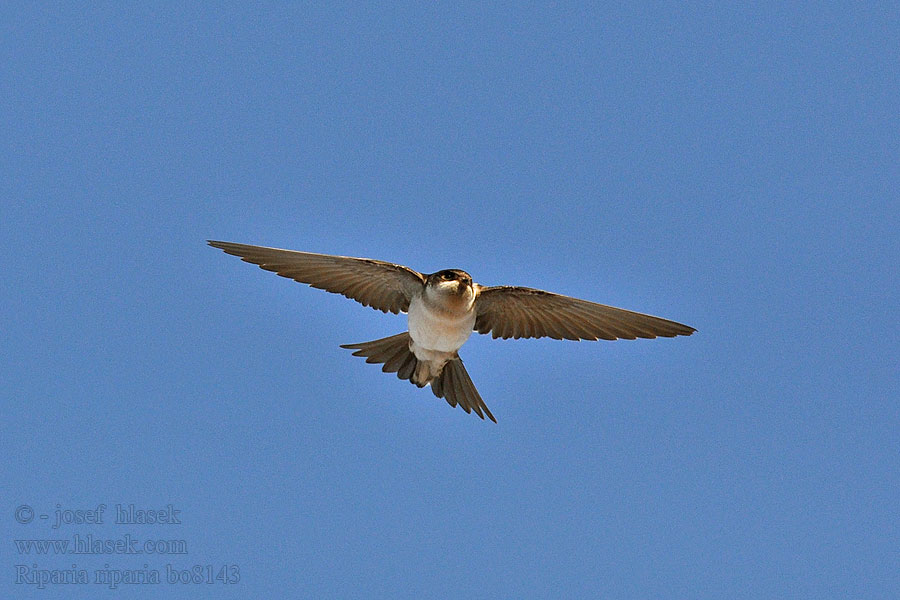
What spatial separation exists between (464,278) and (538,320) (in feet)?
4.62

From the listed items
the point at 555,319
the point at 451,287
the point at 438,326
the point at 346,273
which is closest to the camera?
the point at 451,287

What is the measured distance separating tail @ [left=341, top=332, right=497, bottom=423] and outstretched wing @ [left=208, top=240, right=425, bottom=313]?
43cm

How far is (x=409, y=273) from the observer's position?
1087 cm

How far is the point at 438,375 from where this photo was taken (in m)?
11.5

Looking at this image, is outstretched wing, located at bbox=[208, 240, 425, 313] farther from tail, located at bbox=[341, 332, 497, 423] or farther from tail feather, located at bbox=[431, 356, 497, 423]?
tail feather, located at bbox=[431, 356, 497, 423]

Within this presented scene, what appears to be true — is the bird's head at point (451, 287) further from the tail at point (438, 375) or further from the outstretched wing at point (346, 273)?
the tail at point (438, 375)

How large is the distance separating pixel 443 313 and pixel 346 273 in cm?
116

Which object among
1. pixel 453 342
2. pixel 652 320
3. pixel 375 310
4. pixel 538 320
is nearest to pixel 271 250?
pixel 375 310

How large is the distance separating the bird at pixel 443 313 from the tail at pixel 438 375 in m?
0.01

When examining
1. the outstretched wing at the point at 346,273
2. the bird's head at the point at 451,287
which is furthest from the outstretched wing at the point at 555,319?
the outstretched wing at the point at 346,273

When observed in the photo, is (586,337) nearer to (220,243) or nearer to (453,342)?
(453,342)

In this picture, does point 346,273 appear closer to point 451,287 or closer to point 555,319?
point 451,287

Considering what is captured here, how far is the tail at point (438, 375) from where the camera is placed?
11492 millimetres

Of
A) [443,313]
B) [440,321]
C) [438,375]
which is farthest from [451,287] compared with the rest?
[438,375]
